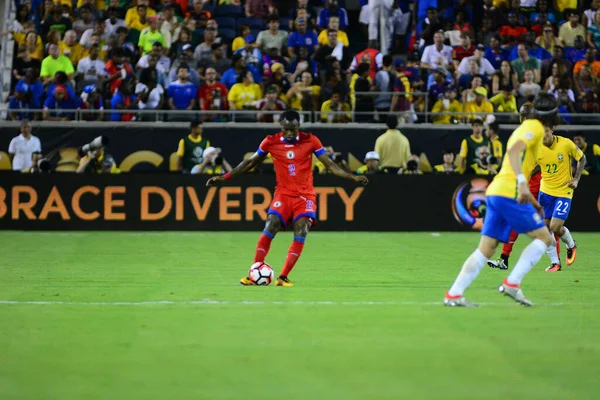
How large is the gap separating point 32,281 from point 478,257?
19.2 feet

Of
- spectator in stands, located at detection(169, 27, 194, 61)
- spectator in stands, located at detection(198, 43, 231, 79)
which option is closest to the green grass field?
spectator in stands, located at detection(198, 43, 231, 79)

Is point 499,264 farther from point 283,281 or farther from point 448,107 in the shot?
point 448,107

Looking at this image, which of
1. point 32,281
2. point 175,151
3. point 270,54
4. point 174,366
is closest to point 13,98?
point 175,151

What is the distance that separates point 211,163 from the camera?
75.9 feet

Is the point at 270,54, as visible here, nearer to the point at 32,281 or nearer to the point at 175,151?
the point at 175,151

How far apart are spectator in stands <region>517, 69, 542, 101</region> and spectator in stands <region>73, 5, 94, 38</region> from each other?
1056 centimetres

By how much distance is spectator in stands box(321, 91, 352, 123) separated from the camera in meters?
24.3

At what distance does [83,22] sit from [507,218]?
59.8ft

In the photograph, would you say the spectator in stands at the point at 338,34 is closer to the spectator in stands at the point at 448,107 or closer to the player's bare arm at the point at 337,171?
the spectator in stands at the point at 448,107

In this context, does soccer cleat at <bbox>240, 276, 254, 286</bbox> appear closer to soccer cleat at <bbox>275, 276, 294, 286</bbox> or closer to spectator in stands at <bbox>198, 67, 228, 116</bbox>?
soccer cleat at <bbox>275, 276, 294, 286</bbox>

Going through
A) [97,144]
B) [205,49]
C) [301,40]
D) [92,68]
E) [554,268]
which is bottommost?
[554,268]

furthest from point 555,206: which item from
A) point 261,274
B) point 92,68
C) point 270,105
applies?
point 92,68

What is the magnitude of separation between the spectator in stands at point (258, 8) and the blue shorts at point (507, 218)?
17.8 metres

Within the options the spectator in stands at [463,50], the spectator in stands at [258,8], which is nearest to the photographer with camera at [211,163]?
the spectator in stands at [258,8]
